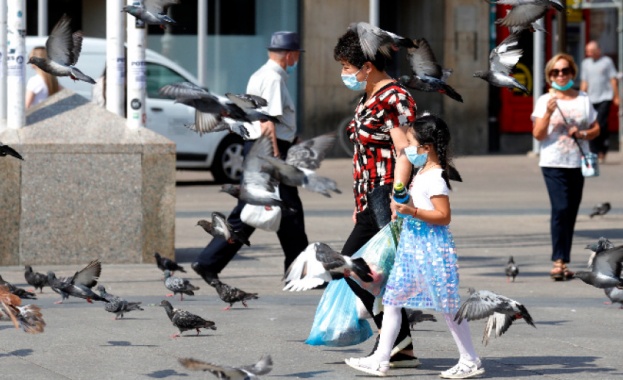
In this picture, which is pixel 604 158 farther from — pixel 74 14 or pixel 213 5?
pixel 74 14

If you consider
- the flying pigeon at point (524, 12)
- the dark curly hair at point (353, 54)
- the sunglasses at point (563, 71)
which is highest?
the flying pigeon at point (524, 12)

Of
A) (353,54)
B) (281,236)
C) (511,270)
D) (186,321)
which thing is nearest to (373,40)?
(353,54)

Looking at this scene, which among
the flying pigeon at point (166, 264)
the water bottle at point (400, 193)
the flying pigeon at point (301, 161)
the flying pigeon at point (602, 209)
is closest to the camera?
the water bottle at point (400, 193)

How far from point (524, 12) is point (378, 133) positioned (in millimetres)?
1620

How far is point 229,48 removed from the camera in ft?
82.2

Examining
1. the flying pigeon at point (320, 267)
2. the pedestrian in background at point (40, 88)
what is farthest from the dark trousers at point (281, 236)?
the pedestrian in background at point (40, 88)

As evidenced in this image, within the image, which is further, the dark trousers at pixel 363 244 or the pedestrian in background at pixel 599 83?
the pedestrian in background at pixel 599 83

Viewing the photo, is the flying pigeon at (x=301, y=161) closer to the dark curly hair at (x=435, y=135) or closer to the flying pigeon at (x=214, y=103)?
the flying pigeon at (x=214, y=103)

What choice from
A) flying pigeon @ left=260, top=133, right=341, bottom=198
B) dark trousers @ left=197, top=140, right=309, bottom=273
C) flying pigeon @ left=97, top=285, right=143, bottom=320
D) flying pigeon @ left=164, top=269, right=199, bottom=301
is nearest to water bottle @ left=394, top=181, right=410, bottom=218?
flying pigeon @ left=260, top=133, right=341, bottom=198

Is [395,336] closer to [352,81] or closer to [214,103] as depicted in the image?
[352,81]

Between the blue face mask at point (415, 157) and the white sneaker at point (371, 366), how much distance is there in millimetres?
936

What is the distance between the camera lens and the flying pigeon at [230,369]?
19.4ft

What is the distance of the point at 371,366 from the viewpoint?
6.80 meters

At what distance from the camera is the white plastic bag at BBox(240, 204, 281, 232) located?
960 cm
